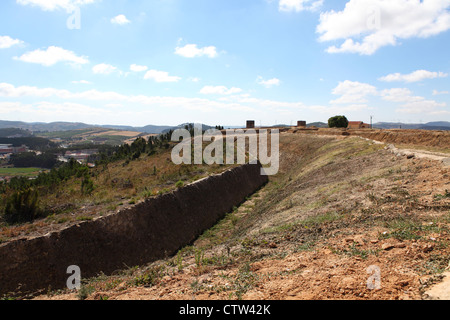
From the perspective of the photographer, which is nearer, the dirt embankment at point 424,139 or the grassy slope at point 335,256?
the grassy slope at point 335,256

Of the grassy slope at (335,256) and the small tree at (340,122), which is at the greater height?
the small tree at (340,122)

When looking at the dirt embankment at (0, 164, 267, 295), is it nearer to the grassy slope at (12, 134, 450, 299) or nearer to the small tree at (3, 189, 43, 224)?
the grassy slope at (12, 134, 450, 299)

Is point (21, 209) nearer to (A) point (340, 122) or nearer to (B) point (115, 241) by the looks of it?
(B) point (115, 241)

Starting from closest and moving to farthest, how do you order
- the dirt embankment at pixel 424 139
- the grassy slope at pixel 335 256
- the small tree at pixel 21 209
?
the grassy slope at pixel 335 256, the small tree at pixel 21 209, the dirt embankment at pixel 424 139

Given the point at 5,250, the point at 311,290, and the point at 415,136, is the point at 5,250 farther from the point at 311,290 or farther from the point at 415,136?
the point at 415,136

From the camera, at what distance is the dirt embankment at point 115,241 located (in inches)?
336

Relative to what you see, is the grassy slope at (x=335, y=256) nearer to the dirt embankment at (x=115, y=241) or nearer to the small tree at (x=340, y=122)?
the dirt embankment at (x=115, y=241)

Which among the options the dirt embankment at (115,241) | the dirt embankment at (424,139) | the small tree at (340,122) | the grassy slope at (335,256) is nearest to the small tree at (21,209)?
the dirt embankment at (115,241)

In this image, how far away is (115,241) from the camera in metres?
11.4

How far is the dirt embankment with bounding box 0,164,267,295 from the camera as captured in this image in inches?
336

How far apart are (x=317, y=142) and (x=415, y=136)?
13.9 m

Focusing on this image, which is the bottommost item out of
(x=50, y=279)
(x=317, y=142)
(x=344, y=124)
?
(x=50, y=279)
